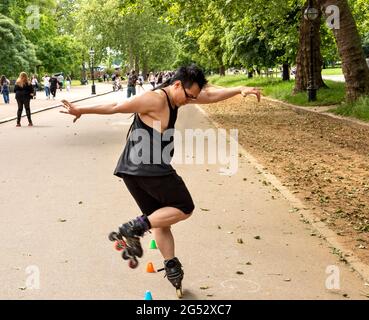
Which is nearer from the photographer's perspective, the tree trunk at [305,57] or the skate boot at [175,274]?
the skate boot at [175,274]

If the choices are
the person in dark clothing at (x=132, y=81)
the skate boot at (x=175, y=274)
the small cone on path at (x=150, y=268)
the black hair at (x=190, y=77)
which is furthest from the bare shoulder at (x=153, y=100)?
the person in dark clothing at (x=132, y=81)

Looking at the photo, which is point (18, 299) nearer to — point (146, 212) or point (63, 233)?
point (146, 212)

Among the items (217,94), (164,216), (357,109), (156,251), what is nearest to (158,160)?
(164,216)

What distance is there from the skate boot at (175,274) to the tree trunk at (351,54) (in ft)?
54.1

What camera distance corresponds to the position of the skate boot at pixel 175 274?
4320 millimetres

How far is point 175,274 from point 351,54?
17.0 meters

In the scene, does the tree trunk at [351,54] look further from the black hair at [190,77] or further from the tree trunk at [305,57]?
the black hair at [190,77]

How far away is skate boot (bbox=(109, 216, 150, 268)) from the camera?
169 inches

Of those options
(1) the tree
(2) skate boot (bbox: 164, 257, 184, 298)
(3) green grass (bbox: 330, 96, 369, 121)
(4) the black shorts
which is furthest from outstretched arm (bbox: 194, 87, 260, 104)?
(1) the tree

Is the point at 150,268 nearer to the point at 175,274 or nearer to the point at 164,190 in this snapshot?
the point at 175,274

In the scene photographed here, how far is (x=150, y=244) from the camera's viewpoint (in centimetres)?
566

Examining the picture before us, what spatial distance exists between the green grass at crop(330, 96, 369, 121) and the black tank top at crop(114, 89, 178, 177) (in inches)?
524

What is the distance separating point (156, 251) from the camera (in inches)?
217

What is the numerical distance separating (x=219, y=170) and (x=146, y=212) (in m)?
5.54
